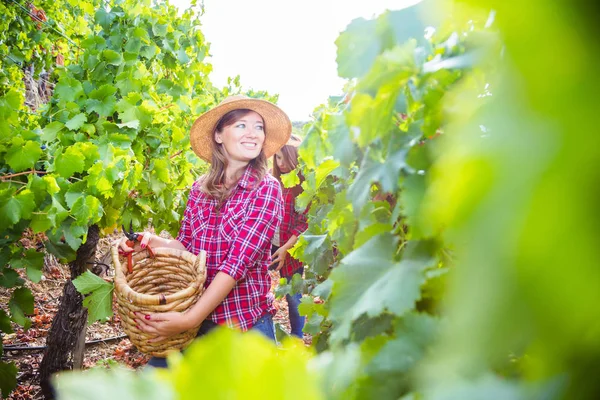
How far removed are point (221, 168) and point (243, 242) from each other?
2.35ft

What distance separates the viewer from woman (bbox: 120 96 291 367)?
6.17 feet

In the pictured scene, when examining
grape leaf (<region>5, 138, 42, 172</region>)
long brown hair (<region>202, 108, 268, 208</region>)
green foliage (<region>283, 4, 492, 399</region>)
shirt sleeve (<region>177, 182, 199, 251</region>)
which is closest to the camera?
green foliage (<region>283, 4, 492, 399</region>)

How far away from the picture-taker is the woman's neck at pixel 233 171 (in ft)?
7.67

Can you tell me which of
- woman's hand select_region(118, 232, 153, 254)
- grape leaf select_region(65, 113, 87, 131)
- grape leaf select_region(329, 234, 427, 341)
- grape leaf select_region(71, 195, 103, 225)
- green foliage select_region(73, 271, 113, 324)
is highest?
grape leaf select_region(65, 113, 87, 131)

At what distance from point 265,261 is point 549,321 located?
2.09 metres

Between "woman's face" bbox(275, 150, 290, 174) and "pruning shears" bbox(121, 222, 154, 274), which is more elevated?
"woman's face" bbox(275, 150, 290, 174)

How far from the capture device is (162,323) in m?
1.67

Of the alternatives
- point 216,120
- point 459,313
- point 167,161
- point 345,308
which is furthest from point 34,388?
point 459,313

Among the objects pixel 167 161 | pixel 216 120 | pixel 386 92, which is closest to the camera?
pixel 386 92

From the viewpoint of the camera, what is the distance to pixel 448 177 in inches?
6.5

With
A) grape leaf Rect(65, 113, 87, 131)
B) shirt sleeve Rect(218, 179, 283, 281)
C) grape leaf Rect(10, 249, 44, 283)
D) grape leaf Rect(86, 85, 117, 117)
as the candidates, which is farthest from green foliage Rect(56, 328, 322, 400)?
grape leaf Rect(86, 85, 117, 117)

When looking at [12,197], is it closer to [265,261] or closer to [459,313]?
[265,261]

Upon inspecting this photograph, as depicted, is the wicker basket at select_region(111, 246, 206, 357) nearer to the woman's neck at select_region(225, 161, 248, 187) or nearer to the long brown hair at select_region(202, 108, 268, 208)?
the long brown hair at select_region(202, 108, 268, 208)

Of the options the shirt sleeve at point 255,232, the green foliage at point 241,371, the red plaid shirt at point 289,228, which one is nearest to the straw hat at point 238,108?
the shirt sleeve at point 255,232
